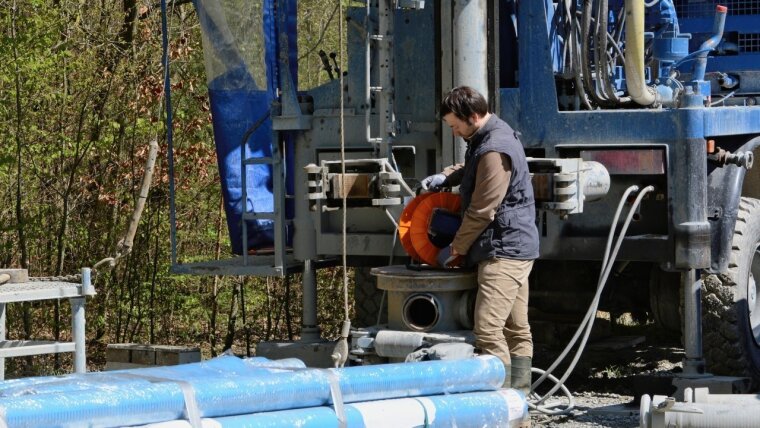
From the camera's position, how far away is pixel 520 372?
25.3 feet

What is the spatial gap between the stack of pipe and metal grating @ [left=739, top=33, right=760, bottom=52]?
463 cm

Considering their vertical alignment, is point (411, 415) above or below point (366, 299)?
below

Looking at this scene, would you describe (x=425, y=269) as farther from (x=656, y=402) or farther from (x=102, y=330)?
(x=102, y=330)

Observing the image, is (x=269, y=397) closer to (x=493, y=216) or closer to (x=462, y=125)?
(x=493, y=216)

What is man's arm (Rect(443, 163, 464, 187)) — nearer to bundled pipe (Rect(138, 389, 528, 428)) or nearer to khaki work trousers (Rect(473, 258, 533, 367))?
khaki work trousers (Rect(473, 258, 533, 367))

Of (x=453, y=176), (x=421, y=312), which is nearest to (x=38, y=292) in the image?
(x=421, y=312)

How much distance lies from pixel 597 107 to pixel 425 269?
1.54 m

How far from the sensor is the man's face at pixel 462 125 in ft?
24.6

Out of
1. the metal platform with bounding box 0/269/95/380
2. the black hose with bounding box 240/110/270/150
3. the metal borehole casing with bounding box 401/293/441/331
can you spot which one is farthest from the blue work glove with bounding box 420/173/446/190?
the metal platform with bounding box 0/269/95/380

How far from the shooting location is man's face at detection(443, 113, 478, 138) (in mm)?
7500

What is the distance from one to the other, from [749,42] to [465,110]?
367 centimetres

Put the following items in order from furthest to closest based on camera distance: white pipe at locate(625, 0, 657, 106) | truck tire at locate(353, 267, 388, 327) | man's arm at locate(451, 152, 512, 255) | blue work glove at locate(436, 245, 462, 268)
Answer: truck tire at locate(353, 267, 388, 327), white pipe at locate(625, 0, 657, 106), blue work glove at locate(436, 245, 462, 268), man's arm at locate(451, 152, 512, 255)

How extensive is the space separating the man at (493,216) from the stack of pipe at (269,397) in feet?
2.74

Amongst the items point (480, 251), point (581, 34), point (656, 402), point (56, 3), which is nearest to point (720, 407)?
point (656, 402)
